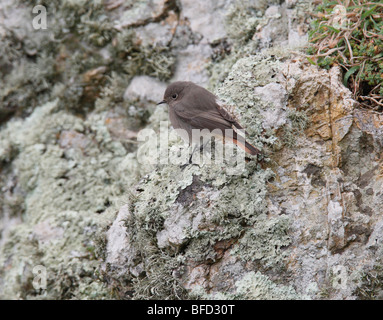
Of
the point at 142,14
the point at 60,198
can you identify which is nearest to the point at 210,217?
the point at 60,198

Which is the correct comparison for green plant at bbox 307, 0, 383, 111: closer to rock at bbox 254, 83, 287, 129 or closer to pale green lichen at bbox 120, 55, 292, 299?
rock at bbox 254, 83, 287, 129

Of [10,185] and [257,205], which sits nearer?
[257,205]

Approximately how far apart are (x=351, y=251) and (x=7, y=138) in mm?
4863

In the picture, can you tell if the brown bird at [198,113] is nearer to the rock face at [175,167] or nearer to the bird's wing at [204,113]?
the bird's wing at [204,113]

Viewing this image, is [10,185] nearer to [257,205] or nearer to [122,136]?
[122,136]

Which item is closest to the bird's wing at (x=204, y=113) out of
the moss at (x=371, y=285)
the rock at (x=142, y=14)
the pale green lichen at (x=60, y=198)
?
the pale green lichen at (x=60, y=198)

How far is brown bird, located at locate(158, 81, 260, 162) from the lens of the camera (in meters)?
3.90

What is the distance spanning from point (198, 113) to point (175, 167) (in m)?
0.63

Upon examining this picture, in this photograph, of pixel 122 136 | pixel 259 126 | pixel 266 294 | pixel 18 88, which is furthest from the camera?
pixel 18 88

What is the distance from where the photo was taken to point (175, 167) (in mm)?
4172

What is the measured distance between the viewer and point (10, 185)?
5660 millimetres

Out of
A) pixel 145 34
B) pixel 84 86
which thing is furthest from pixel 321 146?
pixel 84 86

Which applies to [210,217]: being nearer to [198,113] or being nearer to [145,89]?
[198,113]

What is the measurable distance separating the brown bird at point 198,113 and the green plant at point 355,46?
113 cm
